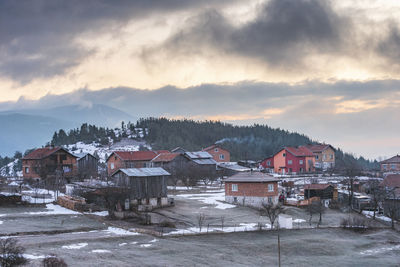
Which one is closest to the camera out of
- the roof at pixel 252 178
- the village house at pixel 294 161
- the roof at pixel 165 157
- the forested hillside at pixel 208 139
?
the roof at pixel 252 178

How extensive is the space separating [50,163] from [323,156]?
199ft

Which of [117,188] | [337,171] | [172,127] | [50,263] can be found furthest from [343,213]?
[172,127]

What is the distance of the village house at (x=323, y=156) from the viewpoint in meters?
113

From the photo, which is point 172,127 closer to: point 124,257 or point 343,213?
point 343,213

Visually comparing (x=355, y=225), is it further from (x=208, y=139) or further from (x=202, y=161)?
(x=208, y=139)

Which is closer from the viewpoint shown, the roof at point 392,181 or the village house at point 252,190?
the village house at point 252,190

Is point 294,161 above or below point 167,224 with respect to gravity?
above

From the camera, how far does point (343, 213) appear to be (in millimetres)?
57625

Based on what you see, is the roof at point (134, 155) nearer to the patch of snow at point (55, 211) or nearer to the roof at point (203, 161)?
the roof at point (203, 161)

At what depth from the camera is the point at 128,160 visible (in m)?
98.2

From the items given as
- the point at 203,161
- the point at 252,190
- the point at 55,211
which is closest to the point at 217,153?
the point at 203,161

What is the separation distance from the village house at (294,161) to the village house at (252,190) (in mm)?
48240

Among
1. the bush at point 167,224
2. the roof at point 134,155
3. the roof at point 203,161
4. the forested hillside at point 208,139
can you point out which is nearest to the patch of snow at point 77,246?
the bush at point 167,224

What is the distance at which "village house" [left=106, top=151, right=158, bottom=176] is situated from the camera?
9800cm
